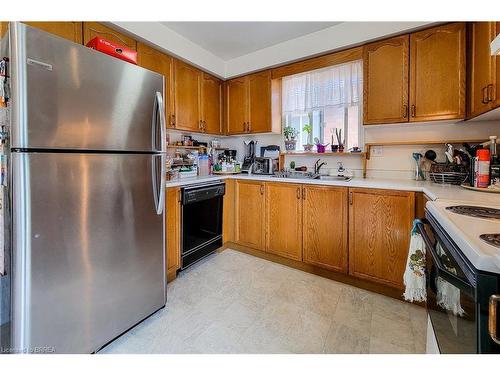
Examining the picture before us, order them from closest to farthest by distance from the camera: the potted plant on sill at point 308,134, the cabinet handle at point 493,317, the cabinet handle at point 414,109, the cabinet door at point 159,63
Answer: the cabinet handle at point 493,317
the cabinet handle at point 414,109
the cabinet door at point 159,63
the potted plant on sill at point 308,134

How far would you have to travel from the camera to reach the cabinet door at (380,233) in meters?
1.81

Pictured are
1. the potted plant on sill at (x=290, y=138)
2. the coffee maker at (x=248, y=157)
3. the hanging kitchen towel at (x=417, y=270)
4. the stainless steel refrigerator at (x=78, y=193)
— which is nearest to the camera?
the stainless steel refrigerator at (x=78, y=193)

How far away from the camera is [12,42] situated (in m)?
1.00

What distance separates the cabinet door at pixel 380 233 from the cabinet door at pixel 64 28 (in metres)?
2.41

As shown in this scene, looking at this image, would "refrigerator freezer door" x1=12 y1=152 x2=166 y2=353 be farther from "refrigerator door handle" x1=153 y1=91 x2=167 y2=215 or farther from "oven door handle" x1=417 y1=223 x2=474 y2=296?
"oven door handle" x1=417 y1=223 x2=474 y2=296

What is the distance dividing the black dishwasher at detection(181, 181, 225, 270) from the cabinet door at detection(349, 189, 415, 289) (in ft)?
4.48

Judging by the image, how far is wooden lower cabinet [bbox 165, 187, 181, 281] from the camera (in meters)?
2.08

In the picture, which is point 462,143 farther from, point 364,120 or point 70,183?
point 70,183

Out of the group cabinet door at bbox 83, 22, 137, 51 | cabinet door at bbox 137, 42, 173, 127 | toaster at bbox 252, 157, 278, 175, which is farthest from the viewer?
toaster at bbox 252, 157, 278, 175

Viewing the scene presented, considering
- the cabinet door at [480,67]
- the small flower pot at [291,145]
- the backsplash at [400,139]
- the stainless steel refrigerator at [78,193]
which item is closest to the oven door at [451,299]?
the cabinet door at [480,67]

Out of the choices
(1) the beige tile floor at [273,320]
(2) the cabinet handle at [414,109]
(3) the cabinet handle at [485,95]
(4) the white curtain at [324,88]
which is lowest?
(1) the beige tile floor at [273,320]

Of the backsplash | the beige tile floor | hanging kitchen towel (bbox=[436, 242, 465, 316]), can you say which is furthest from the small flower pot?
hanging kitchen towel (bbox=[436, 242, 465, 316])

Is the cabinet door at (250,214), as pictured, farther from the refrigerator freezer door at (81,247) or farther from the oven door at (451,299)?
the oven door at (451,299)
